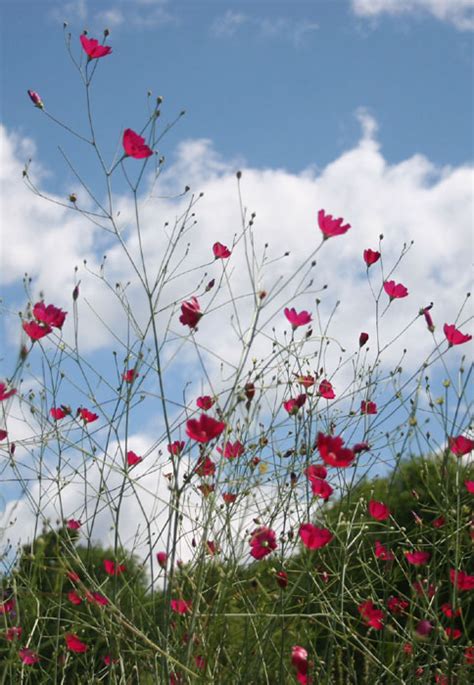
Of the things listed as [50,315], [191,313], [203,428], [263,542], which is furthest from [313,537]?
[50,315]

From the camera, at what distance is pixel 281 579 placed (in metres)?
1.93

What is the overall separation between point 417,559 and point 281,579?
42 centimetres

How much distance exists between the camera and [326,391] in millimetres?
2686

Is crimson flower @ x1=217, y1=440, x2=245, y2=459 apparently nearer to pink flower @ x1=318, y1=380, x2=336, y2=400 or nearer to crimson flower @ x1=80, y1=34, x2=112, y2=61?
pink flower @ x1=318, y1=380, x2=336, y2=400

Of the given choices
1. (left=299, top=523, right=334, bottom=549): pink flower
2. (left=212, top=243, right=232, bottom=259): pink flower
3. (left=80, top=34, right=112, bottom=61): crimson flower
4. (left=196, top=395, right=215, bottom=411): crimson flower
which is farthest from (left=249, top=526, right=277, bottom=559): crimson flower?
(left=80, top=34, right=112, bottom=61): crimson flower

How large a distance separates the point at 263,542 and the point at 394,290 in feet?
4.12

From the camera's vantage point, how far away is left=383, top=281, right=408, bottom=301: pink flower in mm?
2898

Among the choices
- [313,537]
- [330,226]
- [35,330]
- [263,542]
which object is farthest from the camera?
[35,330]

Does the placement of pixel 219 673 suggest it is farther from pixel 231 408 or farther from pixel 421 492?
pixel 421 492

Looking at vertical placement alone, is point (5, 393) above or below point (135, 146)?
below

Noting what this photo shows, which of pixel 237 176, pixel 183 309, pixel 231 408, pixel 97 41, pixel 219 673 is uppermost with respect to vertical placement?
pixel 97 41

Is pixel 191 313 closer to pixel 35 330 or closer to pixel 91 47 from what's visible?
pixel 35 330

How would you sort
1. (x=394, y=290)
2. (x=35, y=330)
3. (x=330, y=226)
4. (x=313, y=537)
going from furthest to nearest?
(x=394, y=290)
(x=35, y=330)
(x=330, y=226)
(x=313, y=537)

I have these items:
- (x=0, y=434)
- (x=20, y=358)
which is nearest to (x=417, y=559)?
(x=20, y=358)
